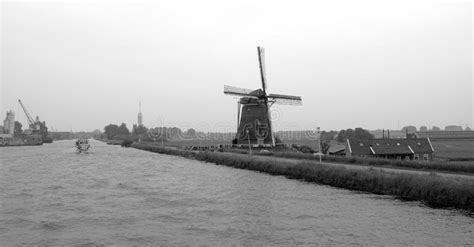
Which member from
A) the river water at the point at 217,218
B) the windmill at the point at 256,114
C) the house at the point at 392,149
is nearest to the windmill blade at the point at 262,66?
the windmill at the point at 256,114

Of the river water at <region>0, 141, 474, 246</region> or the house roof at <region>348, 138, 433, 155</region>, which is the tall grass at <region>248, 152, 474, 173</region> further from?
the house roof at <region>348, 138, 433, 155</region>

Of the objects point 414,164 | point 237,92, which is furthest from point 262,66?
point 414,164

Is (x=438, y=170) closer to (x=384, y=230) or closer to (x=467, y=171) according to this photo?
(x=467, y=171)

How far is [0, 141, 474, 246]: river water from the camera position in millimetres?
11547

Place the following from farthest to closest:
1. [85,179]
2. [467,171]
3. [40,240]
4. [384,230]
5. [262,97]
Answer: [262,97]
[85,179]
[467,171]
[384,230]
[40,240]

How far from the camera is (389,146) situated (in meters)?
46.1

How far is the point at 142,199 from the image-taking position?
1859 cm

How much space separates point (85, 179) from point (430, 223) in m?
20.9

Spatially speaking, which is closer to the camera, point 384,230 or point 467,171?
point 384,230

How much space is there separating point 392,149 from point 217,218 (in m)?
35.8

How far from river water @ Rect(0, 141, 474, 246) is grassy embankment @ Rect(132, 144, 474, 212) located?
0.92 metres

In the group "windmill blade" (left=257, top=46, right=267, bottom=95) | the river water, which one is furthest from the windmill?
the river water

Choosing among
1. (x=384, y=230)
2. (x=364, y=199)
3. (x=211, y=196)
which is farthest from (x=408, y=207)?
(x=211, y=196)

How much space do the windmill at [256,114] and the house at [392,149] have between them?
41.3ft
